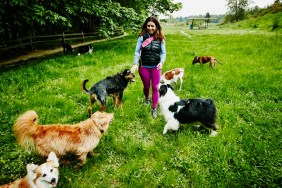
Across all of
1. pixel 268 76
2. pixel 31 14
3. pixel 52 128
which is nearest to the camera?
pixel 52 128

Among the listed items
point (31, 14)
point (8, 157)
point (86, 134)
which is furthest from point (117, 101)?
point (31, 14)

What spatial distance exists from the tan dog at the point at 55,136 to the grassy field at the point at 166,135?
1.77 feet

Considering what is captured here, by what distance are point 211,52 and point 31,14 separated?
38.9ft

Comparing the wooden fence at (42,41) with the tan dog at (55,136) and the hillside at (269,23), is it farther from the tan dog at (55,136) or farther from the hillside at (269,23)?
the hillside at (269,23)

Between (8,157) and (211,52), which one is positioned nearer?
(8,157)

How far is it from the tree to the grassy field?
82.0m

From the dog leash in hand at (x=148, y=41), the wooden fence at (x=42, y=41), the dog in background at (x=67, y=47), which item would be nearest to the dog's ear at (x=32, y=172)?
the dog leash in hand at (x=148, y=41)

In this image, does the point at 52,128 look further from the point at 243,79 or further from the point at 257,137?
the point at 243,79

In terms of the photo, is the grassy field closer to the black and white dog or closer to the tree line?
the black and white dog

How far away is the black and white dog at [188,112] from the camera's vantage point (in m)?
5.64

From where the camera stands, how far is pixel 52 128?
14.3 feet

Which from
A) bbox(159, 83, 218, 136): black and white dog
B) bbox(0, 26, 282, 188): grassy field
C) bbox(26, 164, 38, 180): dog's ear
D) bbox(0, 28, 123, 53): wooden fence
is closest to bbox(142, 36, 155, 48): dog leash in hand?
bbox(159, 83, 218, 136): black and white dog

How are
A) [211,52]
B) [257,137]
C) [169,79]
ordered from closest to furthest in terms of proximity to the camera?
[257,137], [169,79], [211,52]

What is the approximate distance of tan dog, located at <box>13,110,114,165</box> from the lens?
420 cm
